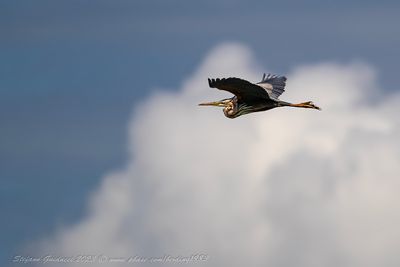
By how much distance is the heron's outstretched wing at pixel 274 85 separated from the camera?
45000 millimetres

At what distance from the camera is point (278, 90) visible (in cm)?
4550

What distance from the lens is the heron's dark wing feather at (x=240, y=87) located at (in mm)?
39594

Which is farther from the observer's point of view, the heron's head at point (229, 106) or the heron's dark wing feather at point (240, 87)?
the heron's head at point (229, 106)

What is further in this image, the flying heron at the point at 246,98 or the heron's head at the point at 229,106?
the heron's head at the point at 229,106

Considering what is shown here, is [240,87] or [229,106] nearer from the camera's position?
[240,87]

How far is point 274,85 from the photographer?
152 ft

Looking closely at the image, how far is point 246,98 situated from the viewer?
140 ft

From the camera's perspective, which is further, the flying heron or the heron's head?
the heron's head

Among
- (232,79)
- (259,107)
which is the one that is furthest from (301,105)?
(232,79)

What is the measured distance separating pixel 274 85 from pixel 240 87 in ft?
17.2

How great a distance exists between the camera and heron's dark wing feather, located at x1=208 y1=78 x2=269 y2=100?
39.6 meters

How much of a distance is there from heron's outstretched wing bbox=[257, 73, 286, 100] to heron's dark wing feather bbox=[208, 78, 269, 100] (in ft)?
6.65

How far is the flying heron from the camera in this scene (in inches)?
1587

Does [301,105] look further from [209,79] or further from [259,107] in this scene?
[209,79]
